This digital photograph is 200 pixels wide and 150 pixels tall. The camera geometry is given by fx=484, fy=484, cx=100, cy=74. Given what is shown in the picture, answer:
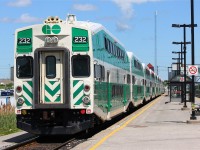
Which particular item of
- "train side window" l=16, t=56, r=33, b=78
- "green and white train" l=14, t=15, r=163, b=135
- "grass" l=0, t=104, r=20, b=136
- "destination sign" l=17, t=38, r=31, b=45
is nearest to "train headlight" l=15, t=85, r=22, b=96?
"green and white train" l=14, t=15, r=163, b=135

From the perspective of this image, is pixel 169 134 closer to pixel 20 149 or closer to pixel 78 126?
pixel 78 126

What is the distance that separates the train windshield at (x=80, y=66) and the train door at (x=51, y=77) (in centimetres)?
41

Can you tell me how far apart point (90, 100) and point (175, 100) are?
3712 cm

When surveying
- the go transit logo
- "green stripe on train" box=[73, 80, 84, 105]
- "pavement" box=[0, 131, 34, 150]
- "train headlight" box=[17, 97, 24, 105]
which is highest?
the go transit logo

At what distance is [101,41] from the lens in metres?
17.3

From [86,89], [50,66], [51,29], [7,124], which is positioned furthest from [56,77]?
[7,124]

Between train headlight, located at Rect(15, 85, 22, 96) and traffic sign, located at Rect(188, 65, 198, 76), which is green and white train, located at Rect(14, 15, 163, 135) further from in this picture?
traffic sign, located at Rect(188, 65, 198, 76)

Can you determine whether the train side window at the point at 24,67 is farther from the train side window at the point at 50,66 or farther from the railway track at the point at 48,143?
the railway track at the point at 48,143

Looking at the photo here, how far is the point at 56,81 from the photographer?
14.9m

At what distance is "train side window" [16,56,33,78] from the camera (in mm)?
15273

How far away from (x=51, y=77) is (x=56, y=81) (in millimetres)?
204

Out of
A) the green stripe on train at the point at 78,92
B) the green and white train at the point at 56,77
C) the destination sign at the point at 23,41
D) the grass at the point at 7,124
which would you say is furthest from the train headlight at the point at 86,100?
the grass at the point at 7,124

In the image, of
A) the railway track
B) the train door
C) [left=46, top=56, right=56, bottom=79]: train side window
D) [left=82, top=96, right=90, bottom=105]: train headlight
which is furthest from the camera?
[left=46, top=56, right=56, bottom=79]: train side window

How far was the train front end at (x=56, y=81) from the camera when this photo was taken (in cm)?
1479
